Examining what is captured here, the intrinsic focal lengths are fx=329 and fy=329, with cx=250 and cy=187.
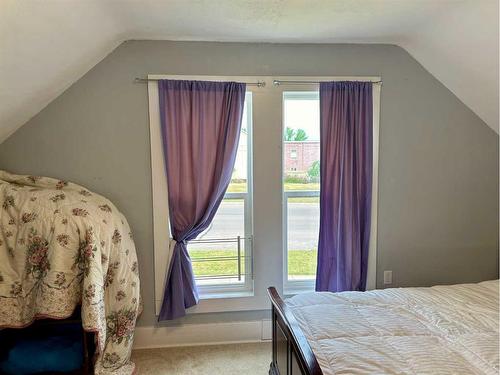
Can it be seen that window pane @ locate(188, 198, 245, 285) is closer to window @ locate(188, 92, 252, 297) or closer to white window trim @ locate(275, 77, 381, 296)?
Answer: window @ locate(188, 92, 252, 297)

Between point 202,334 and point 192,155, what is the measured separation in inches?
57.8

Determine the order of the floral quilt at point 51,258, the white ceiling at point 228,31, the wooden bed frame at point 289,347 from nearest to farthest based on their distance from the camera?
1. the wooden bed frame at point 289,347
2. the white ceiling at point 228,31
3. the floral quilt at point 51,258

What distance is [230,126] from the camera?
8.35 feet

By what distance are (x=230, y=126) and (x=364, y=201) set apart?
4.11 feet

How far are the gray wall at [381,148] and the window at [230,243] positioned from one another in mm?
173

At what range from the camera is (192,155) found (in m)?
2.55

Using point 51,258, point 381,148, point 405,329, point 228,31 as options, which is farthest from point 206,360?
point 228,31

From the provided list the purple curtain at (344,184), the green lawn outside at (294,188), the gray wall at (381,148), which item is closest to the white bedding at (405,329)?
the purple curtain at (344,184)

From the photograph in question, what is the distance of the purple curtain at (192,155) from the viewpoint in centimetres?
251

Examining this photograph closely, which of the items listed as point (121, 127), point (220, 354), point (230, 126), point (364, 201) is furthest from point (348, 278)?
point (121, 127)

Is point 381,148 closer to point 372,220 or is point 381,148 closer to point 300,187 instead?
point 372,220

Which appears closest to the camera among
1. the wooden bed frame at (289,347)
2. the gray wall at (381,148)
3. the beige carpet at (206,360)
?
the wooden bed frame at (289,347)

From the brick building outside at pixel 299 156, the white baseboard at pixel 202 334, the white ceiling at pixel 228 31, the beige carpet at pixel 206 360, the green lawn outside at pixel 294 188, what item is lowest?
the beige carpet at pixel 206 360

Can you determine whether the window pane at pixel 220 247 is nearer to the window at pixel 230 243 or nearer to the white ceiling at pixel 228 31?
the window at pixel 230 243
